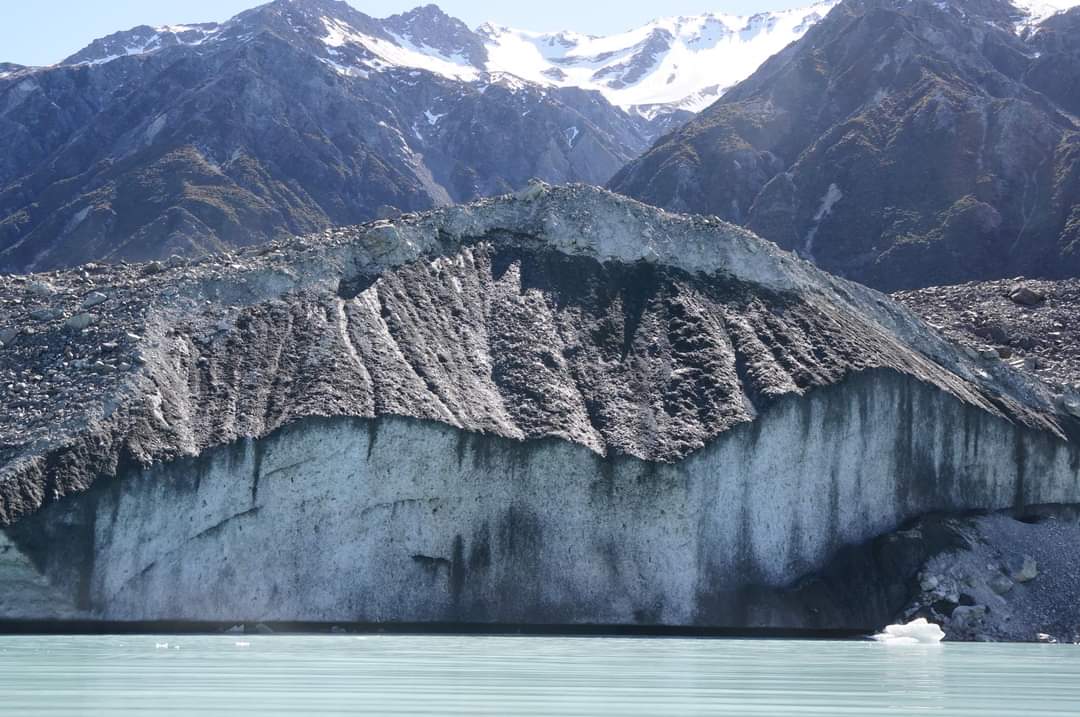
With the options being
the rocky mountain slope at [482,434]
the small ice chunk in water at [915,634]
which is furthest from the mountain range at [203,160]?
the small ice chunk in water at [915,634]

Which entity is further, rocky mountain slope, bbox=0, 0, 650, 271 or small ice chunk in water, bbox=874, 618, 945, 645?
rocky mountain slope, bbox=0, 0, 650, 271

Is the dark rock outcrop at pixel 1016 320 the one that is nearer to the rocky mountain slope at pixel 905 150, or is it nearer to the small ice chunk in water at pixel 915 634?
the small ice chunk in water at pixel 915 634

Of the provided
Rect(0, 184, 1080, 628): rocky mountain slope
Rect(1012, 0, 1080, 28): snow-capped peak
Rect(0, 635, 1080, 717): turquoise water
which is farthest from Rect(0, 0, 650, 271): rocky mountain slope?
Rect(0, 635, 1080, 717): turquoise water

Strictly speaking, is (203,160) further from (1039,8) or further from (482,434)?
(482,434)

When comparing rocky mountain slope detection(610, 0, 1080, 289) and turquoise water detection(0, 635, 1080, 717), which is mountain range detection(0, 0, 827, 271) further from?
turquoise water detection(0, 635, 1080, 717)

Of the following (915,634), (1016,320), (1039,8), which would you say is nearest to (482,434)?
(915,634)

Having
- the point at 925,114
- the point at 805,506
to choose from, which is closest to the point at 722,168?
the point at 925,114
